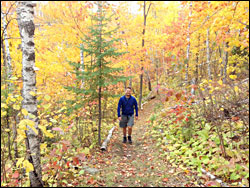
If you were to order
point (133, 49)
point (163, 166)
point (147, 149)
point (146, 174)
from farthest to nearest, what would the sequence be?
point (133, 49), point (147, 149), point (163, 166), point (146, 174)

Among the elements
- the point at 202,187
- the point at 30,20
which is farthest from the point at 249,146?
the point at 30,20

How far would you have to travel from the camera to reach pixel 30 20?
3006 mm

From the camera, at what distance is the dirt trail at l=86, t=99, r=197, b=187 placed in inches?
154

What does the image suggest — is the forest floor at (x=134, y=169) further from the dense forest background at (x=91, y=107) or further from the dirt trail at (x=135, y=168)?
the dense forest background at (x=91, y=107)

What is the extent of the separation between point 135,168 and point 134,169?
0.07m

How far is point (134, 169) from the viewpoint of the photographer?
4707 mm

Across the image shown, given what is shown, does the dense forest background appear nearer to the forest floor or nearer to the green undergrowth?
the green undergrowth

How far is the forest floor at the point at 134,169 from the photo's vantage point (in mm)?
3872

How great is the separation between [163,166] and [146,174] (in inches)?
25.0

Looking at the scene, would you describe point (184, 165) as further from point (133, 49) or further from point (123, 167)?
point (133, 49)

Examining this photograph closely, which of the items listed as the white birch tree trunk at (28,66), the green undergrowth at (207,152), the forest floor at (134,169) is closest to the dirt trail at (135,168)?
the forest floor at (134,169)

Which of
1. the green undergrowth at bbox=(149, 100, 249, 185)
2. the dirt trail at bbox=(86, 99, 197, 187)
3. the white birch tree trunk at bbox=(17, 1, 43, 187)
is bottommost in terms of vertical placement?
the dirt trail at bbox=(86, 99, 197, 187)

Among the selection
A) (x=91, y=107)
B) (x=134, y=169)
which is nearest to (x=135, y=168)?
(x=134, y=169)

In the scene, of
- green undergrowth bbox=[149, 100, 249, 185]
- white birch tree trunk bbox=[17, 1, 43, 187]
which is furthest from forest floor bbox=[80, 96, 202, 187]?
white birch tree trunk bbox=[17, 1, 43, 187]
